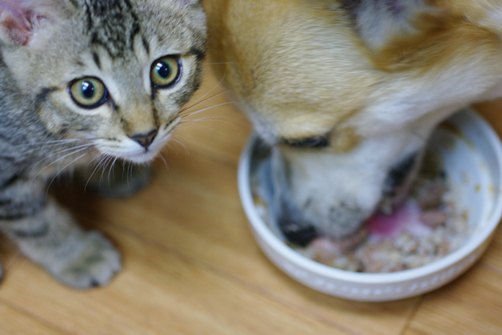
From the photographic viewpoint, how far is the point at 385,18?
0.97 meters

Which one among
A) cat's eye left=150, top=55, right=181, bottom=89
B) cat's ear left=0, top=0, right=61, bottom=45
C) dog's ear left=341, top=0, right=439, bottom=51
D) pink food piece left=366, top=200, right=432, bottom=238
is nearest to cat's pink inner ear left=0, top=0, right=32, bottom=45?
cat's ear left=0, top=0, right=61, bottom=45

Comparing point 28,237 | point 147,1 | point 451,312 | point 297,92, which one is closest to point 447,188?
point 451,312

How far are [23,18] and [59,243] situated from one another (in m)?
0.54

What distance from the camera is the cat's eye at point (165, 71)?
104cm

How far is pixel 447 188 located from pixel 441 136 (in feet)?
0.38

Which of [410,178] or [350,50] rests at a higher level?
[350,50]

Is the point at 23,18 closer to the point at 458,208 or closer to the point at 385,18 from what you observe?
the point at 385,18

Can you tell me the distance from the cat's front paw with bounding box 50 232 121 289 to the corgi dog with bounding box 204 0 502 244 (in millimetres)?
451

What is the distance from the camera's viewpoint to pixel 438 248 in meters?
1.34

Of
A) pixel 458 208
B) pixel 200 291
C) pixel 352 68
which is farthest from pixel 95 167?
pixel 458 208

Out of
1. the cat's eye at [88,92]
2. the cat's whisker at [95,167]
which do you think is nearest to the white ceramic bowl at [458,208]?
the cat's whisker at [95,167]

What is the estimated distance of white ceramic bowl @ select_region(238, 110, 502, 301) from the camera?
1197 millimetres

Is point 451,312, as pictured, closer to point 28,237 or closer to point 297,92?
point 297,92

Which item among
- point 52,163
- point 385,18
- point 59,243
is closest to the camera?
point 385,18
